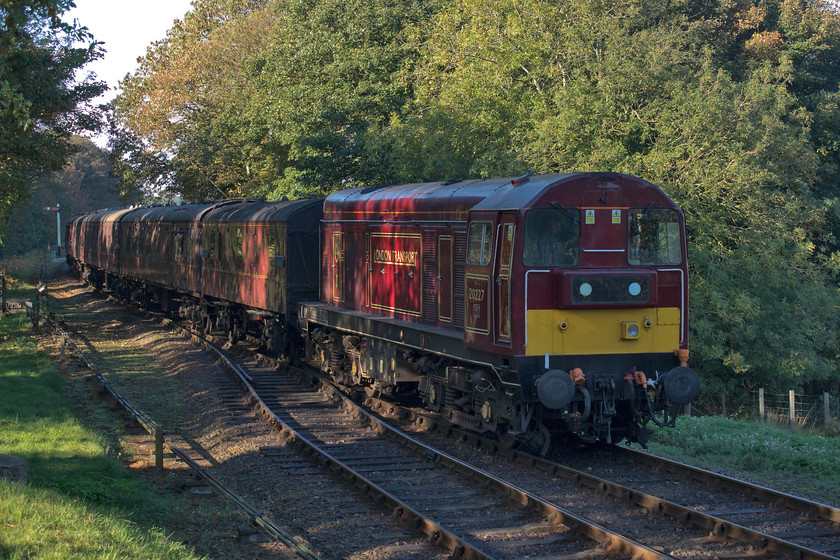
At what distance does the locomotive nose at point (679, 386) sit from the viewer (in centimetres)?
1023

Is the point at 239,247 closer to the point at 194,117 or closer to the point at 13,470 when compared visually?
the point at 13,470

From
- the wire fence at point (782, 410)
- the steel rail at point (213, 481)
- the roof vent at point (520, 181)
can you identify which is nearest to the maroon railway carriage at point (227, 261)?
the steel rail at point (213, 481)

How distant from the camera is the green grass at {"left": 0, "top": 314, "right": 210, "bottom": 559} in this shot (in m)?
6.70

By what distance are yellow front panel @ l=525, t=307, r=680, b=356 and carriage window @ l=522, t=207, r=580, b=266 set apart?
635 mm

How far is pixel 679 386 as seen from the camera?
10.2 meters

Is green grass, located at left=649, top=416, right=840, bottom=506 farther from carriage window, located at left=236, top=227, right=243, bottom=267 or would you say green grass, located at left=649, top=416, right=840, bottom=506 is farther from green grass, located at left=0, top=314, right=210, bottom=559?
carriage window, located at left=236, top=227, right=243, bottom=267

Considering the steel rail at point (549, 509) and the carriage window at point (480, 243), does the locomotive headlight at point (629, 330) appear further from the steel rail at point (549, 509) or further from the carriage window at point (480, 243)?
the steel rail at point (549, 509)

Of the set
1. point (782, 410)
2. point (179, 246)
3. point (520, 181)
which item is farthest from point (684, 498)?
point (179, 246)

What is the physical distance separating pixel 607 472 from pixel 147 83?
1659 inches

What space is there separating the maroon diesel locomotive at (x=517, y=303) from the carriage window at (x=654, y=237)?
15mm

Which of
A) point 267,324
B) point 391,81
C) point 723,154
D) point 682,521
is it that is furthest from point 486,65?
point 682,521

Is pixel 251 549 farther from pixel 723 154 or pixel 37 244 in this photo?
pixel 37 244

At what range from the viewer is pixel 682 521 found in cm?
848

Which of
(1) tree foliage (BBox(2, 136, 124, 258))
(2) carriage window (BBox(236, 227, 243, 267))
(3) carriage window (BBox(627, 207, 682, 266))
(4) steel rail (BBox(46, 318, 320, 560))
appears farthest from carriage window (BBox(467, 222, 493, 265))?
(1) tree foliage (BBox(2, 136, 124, 258))
